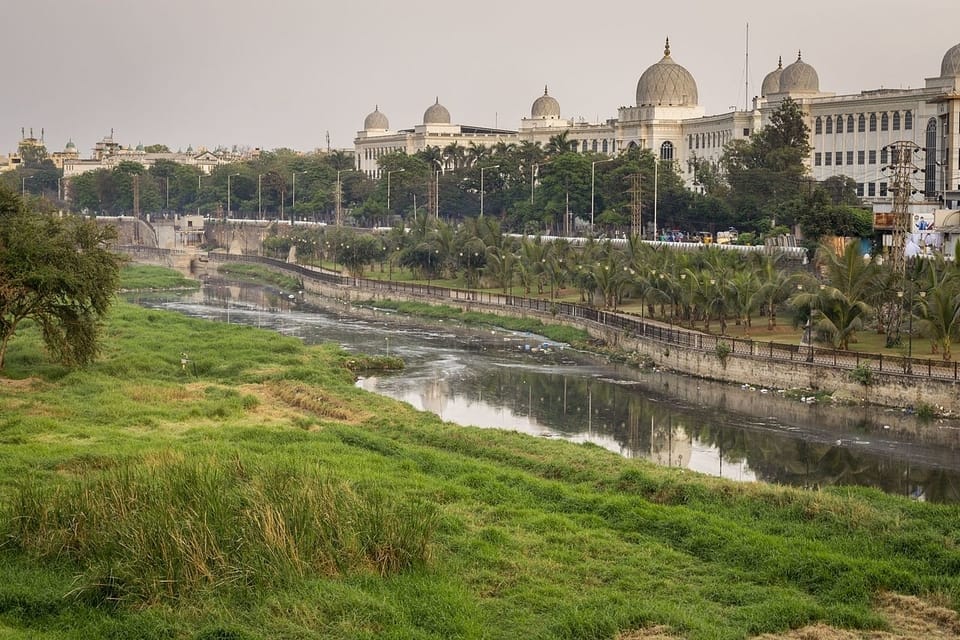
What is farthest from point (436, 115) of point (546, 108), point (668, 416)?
point (668, 416)

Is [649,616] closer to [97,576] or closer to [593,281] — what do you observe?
[97,576]

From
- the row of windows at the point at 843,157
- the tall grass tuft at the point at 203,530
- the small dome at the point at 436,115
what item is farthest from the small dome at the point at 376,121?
the tall grass tuft at the point at 203,530

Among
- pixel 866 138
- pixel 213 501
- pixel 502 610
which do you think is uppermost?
pixel 866 138

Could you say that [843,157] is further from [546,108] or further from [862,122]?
[546,108]

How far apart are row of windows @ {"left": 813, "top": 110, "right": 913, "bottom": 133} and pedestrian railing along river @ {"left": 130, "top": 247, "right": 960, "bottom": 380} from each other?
1321 inches

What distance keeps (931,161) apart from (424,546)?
2379 inches

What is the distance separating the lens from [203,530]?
Result: 2019 cm

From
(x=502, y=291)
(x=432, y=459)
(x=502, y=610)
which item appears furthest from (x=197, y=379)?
(x=502, y=291)

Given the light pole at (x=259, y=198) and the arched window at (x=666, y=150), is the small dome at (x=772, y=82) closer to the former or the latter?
the arched window at (x=666, y=150)

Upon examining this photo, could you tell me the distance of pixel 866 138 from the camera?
90562mm

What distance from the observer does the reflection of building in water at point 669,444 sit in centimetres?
3515

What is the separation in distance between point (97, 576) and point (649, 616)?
8250 millimetres

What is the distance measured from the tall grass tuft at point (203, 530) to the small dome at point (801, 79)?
3155 inches

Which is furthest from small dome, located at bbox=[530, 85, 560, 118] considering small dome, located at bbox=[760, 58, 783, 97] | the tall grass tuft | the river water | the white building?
the tall grass tuft
